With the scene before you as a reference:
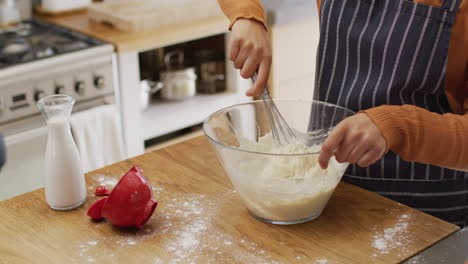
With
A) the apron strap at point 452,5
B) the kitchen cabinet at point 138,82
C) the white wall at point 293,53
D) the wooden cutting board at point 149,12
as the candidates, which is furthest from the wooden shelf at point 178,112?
the apron strap at point 452,5

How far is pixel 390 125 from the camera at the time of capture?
3.15 ft

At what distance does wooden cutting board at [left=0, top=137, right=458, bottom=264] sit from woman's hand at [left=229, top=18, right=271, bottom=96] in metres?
0.23

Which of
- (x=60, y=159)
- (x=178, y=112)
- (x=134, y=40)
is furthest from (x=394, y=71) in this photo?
(x=178, y=112)

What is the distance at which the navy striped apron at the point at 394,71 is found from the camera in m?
1.16

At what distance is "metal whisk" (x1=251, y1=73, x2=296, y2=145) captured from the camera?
120 cm

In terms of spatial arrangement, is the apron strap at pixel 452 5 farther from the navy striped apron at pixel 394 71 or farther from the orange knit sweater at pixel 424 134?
the orange knit sweater at pixel 424 134

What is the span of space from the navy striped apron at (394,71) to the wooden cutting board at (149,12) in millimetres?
1195

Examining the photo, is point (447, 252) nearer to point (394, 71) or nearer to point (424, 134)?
point (424, 134)

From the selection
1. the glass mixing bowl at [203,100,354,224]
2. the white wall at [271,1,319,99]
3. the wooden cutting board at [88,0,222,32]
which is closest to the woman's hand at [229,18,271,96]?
the glass mixing bowl at [203,100,354,224]

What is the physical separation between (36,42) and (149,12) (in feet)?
1.45

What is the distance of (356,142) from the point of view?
0.96m

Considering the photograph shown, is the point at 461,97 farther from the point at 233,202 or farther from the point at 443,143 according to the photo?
the point at 233,202

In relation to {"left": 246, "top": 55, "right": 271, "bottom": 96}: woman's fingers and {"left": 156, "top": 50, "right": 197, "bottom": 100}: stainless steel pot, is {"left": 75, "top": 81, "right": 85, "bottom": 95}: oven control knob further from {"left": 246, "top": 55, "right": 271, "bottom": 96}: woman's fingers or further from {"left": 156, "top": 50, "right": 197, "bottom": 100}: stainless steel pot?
{"left": 246, "top": 55, "right": 271, "bottom": 96}: woman's fingers

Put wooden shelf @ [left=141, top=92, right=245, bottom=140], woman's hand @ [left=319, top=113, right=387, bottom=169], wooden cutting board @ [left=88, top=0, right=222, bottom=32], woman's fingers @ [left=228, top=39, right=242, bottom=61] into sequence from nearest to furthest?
woman's hand @ [left=319, top=113, right=387, bottom=169] < woman's fingers @ [left=228, top=39, right=242, bottom=61] < wooden cutting board @ [left=88, top=0, right=222, bottom=32] < wooden shelf @ [left=141, top=92, right=245, bottom=140]
